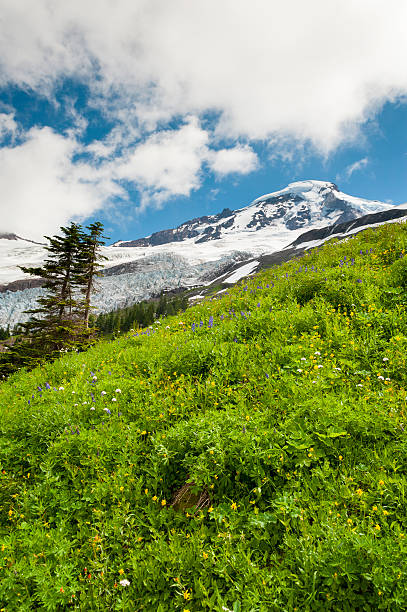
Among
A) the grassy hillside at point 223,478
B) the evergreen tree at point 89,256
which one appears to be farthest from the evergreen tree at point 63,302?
the grassy hillside at point 223,478

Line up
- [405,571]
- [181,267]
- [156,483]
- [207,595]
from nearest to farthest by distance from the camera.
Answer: [405,571], [207,595], [156,483], [181,267]

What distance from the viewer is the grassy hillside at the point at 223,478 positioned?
2.58 m

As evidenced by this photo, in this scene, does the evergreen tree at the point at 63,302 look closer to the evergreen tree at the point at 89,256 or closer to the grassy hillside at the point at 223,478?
the evergreen tree at the point at 89,256

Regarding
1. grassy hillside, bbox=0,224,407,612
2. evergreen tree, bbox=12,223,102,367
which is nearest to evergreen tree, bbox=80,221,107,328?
evergreen tree, bbox=12,223,102,367

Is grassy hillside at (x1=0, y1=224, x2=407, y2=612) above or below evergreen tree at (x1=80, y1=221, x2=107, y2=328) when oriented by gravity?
below

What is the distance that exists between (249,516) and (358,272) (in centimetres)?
629

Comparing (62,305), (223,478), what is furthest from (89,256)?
(223,478)

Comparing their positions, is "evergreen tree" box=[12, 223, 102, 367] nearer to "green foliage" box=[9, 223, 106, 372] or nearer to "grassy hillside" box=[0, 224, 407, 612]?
"green foliage" box=[9, 223, 106, 372]

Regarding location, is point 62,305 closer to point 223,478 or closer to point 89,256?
point 89,256

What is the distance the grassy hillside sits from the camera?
258 centimetres

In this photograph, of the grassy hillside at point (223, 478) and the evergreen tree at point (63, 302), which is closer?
the grassy hillside at point (223, 478)

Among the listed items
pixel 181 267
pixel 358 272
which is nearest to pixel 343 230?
pixel 181 267

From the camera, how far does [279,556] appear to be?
270 centimetres

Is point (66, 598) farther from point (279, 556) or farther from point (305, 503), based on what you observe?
point (305, 503)
